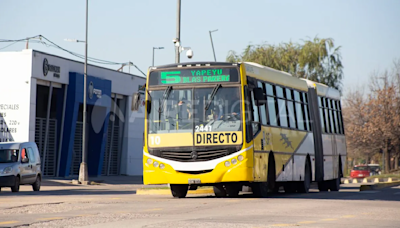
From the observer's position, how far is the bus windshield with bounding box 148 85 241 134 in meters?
19.0

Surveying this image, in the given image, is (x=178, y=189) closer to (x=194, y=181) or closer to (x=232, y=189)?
(x=232, y=189)

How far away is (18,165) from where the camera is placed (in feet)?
90.1

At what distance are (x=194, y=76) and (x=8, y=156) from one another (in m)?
11.4

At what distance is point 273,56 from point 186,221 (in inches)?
1880

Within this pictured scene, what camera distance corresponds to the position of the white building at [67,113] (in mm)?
40062

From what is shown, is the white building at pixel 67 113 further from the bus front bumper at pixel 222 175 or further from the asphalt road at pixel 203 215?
the asphalt road at pixel 203 215

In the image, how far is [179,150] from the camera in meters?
18.9

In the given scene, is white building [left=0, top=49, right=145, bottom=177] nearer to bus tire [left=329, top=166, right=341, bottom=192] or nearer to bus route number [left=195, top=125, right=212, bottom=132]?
bus tire [left=329, top=166, right=341, bottom=192]

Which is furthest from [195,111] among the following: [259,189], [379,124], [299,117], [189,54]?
[379,124]

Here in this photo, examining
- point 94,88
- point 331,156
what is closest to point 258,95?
point 331,156

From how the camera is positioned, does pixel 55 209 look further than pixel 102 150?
No

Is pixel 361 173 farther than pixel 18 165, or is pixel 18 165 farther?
pixel 361 173

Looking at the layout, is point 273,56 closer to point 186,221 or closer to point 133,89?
point 133,89

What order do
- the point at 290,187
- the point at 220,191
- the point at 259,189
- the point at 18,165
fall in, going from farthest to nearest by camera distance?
the point at 18,165, the point at 290,187, the point at 220,191, the point at 259,189
